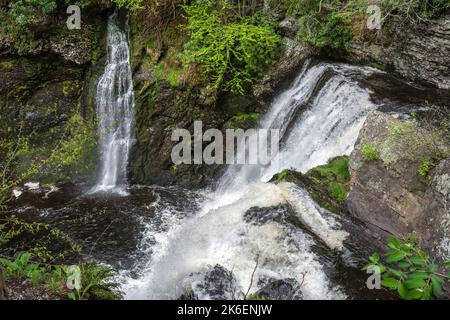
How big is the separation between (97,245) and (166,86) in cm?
428

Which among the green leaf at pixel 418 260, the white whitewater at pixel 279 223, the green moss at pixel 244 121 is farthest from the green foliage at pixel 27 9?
the green leaf at pixel 418 260

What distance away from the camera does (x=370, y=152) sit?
606 centimetres

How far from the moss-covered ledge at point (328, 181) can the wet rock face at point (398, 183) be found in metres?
0.21

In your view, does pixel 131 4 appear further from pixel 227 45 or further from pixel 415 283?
pixel 415 283

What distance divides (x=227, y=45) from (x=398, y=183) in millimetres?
4960

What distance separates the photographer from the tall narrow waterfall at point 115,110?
9891 millimetres

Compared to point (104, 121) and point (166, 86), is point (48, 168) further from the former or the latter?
point (166, 86)

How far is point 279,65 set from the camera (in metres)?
9.30

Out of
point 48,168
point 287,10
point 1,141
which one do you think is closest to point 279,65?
point 287,10

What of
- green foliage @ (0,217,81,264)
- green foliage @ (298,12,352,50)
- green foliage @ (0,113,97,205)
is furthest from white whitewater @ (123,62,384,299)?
green foliage @ (0,113,97,205)

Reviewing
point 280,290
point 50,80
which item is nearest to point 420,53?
point 280,290

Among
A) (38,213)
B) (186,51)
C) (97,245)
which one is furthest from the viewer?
(186,51)

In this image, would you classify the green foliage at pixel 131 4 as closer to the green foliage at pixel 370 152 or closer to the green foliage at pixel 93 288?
the green foliage at pixel 370 152

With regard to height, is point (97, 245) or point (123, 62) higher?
point (123, 62)
